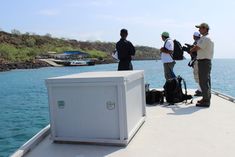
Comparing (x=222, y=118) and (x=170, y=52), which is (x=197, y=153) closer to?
(x=222, y=118)

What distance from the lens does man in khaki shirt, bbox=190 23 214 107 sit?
7098 mm

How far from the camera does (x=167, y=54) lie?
8281 millimetres

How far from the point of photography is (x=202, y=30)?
7117mm

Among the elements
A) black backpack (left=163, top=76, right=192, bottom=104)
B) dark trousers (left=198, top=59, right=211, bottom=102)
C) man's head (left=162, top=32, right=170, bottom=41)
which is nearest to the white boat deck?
dark trousers (left=198, top=59, right=211, bottom=102)

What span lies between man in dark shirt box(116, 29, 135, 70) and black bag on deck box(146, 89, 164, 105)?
0.79 meters

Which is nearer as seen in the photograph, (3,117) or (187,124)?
(187,124)

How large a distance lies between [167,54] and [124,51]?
1067mm

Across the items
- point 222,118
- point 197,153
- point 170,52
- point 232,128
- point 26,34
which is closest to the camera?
point 197,153

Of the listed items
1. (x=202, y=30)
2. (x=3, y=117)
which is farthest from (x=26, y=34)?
(x=202, y=30)

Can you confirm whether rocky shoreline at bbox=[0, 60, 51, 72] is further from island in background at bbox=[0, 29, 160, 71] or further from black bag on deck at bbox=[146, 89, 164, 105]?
black bag on deck at bbox=[146, 89, 164, 105]

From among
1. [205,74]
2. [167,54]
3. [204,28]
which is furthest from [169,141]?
[167,54]

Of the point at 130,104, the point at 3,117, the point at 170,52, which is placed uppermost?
the point at 170,52

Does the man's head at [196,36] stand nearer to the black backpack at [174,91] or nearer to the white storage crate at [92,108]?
the black backpack at [174,91]

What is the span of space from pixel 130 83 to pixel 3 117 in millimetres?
12649
